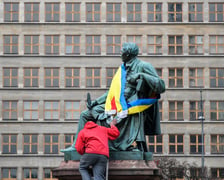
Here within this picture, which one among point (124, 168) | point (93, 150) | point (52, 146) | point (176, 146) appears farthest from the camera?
point (176, 146)

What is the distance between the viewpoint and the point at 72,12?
7631 cm

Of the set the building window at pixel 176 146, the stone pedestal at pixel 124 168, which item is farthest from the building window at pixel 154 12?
the stone pedestal at pixel 124 168

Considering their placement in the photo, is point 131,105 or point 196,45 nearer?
point 131,105

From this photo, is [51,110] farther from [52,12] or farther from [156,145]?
[156,145]

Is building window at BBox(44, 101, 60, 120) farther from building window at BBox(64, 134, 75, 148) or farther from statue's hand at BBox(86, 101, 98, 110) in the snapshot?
statue's hand at BBox(86, 101, 98, 110)

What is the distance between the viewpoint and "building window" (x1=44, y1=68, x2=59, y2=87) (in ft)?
248

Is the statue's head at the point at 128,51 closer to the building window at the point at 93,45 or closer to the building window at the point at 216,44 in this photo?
the building window at the point at 93,45

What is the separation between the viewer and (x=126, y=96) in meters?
17.3

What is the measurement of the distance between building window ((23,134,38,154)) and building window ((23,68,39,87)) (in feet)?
16.6

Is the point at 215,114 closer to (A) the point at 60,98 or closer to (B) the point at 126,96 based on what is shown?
(A) the point at 60,98

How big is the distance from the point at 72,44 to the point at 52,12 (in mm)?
3795

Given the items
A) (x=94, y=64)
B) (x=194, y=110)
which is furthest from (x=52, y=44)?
(x=194, y=110)

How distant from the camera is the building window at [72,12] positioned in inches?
2995

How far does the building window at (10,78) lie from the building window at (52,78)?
2.94 meters
